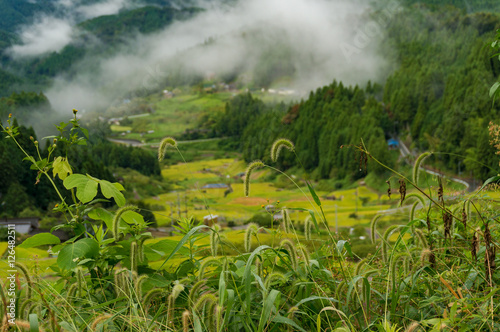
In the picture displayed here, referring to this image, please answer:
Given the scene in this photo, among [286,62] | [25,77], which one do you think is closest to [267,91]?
[286,62]

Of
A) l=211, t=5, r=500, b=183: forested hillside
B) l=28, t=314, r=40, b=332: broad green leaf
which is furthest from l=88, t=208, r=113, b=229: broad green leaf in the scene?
l=211, t=5, r=500, b=183: forested hillside

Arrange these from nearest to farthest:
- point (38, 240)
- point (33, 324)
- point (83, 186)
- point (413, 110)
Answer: point (33, 324)
point (83, 186)
point (38, 240)
point (413, 110)

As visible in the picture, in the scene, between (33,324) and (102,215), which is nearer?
(33,324)

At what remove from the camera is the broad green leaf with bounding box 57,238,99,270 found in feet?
7.35

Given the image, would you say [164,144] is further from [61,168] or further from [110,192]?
[61,168]

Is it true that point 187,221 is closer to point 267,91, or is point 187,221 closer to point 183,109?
point 183,109

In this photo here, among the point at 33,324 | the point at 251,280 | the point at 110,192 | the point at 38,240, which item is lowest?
the point at 251,280

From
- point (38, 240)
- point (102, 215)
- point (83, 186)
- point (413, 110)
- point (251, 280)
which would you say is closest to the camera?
point (251, 280)

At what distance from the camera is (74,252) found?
7.48 ft

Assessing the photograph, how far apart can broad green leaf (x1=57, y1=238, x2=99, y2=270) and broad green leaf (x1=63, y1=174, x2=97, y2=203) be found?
0.24 meters

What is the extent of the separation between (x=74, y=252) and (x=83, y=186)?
0.37 meters

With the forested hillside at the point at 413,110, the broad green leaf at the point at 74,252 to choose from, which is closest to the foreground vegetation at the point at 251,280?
the broad green leaf at the point at 74,252

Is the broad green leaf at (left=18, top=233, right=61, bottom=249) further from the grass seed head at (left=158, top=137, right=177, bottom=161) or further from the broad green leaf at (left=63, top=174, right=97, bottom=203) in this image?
the grass seed head at (left=158, top=137, right=177, bottom=161)

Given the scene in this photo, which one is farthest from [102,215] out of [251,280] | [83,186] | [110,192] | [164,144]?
[251,280]
